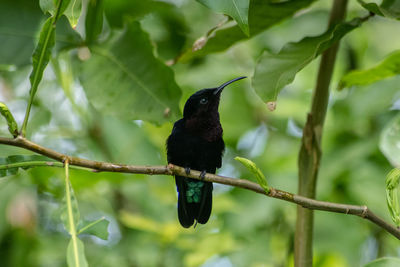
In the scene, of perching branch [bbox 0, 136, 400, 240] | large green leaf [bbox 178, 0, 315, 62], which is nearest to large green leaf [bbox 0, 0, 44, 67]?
large green leaf [bbox 178, 0, 315, 62]

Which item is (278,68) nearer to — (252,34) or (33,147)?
(252,34)

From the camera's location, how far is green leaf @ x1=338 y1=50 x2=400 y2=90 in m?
2.27

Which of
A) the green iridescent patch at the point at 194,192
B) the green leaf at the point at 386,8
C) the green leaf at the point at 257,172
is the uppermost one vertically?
the green iridescent patch at the point at 194,192

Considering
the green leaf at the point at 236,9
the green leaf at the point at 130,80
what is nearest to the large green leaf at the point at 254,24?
the green leaf at the point at 130,80

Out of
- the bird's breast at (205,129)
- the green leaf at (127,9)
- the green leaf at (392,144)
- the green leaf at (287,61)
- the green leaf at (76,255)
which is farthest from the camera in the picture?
the bird's breast at (205,129)

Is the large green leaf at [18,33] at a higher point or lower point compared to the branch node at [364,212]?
higher

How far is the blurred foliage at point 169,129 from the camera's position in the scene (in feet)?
8.09

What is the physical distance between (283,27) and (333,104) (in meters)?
0.80

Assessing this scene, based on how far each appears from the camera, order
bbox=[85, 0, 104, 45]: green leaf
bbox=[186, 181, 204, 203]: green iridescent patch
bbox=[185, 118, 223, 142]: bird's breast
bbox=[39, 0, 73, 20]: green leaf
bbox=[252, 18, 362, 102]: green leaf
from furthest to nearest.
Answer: bbox=[185, 118, 223, 142]: bird's breast < bbox=[186, 181, 204, 203]: green iridescent patch < bbox=[85, 0, 104, 45]: green leaf < bbox=[252, 18, 362, 102]: green leaf < bbox=[39, 0, 73, 20]: green leaf

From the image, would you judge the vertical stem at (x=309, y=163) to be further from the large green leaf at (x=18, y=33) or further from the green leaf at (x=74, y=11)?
the large green leaf at (x=18, y=33)

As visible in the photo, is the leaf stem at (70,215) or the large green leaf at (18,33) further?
the large green leaf at (18,33)

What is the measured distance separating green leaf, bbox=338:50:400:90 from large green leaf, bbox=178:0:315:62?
0.35 metres

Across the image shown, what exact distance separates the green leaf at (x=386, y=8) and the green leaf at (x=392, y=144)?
50 cm

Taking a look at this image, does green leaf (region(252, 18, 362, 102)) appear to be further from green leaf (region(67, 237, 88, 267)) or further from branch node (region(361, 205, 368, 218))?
green leaf (region(67, 237, 88, 267))
